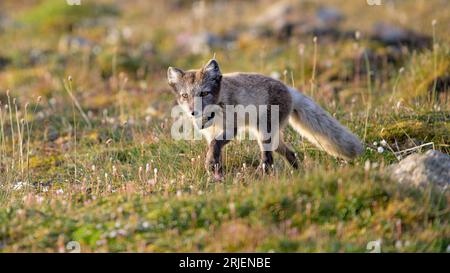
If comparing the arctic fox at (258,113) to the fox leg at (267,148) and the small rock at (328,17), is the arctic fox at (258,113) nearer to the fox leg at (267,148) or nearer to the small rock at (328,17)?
the fox leg at (267,148)

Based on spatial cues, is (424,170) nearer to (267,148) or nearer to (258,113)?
(267,148)

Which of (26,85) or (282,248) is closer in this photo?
(282,248)

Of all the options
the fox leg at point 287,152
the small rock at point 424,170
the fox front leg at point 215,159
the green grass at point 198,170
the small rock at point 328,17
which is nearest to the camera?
the green grass at point 198,170

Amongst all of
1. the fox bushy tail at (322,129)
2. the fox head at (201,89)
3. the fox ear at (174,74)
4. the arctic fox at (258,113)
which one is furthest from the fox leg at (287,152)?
the fox ear at (174,74)

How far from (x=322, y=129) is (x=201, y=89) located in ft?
4.39

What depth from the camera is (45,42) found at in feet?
49.7

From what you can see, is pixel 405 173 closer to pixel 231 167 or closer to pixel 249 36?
pixel 231 167

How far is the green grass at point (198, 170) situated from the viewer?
4398mm

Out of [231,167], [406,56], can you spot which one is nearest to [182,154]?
[231,167]

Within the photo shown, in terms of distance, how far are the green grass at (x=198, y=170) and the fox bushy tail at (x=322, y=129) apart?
14 centimetres

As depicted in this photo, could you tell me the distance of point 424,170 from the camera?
490 cm

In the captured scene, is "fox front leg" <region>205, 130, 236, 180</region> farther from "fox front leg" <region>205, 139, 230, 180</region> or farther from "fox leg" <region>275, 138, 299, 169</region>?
"fox leg" <region>275, 138, 299, 169</region>
